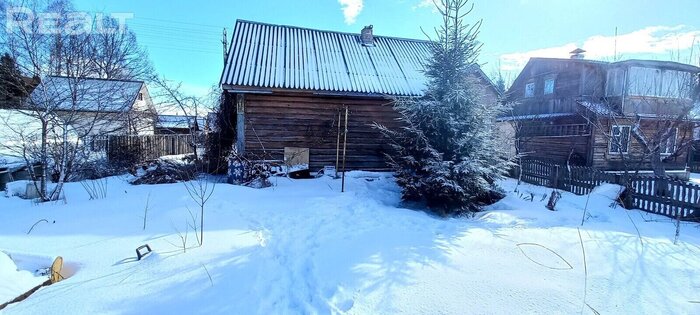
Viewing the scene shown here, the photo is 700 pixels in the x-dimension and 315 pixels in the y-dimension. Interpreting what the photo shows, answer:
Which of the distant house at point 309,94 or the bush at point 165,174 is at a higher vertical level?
the distant house at point 309,94

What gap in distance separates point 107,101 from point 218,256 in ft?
22.1

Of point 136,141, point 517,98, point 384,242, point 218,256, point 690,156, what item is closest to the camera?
point 218,256

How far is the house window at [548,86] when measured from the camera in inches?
693

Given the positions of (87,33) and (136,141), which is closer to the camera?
(87,33)

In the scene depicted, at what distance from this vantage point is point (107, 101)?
24.6 ft

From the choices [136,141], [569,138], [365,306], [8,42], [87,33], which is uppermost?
[87,33]

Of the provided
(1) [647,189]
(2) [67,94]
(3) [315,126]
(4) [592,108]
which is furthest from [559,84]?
(2) [67,94]

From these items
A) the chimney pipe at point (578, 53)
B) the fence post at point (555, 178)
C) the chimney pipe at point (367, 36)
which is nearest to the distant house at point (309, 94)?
the chimney pipe at point (367, 36)

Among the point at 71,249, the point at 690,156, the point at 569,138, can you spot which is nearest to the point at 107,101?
the point at 71,249

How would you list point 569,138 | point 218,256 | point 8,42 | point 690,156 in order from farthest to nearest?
1. point 690,156
2. point 569,138
3. point 8,42
4. point 218,256

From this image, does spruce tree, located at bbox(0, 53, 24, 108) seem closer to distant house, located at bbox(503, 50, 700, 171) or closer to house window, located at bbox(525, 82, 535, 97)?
distant house, located at bbox(503, 50, 700, 171)

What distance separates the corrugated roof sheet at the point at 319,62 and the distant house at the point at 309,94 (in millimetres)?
30

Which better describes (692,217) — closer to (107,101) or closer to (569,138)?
(569,138)

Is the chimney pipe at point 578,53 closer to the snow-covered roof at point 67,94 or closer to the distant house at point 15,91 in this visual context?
the snow-covered roof at point 67,94
